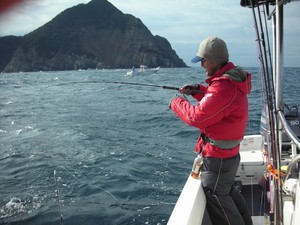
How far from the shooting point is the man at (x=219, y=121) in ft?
8.48

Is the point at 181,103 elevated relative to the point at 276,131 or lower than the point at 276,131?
elevated

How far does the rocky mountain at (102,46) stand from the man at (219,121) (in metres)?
121

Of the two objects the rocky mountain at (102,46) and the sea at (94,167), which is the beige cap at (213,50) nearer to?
the sea at (94,167)

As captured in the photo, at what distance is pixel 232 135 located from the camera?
9.08 feet

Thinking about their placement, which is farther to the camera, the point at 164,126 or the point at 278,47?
the point at 164,126

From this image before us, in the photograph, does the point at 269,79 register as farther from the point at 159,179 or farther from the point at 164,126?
the point at 164,126

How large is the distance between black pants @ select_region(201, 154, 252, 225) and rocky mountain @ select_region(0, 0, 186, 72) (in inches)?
4781

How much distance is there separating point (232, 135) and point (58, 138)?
33.3 feet

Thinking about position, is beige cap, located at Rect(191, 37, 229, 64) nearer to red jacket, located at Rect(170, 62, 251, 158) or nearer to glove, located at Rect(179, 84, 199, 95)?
red jacket, located at Rect(170, 62, 251, 158)

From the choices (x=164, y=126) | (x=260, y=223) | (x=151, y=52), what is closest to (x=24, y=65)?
(x=151, y=52)

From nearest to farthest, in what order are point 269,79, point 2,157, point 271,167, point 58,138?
point 271,167
point 269,79
point 2,157
point 58,138

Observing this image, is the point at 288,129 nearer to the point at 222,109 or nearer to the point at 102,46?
the point at 222,109

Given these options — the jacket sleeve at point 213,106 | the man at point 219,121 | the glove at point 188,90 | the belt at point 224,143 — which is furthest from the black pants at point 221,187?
the glove at point 188,90

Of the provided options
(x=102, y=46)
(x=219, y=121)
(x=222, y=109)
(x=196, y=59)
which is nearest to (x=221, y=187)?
(x=219, y=121)
